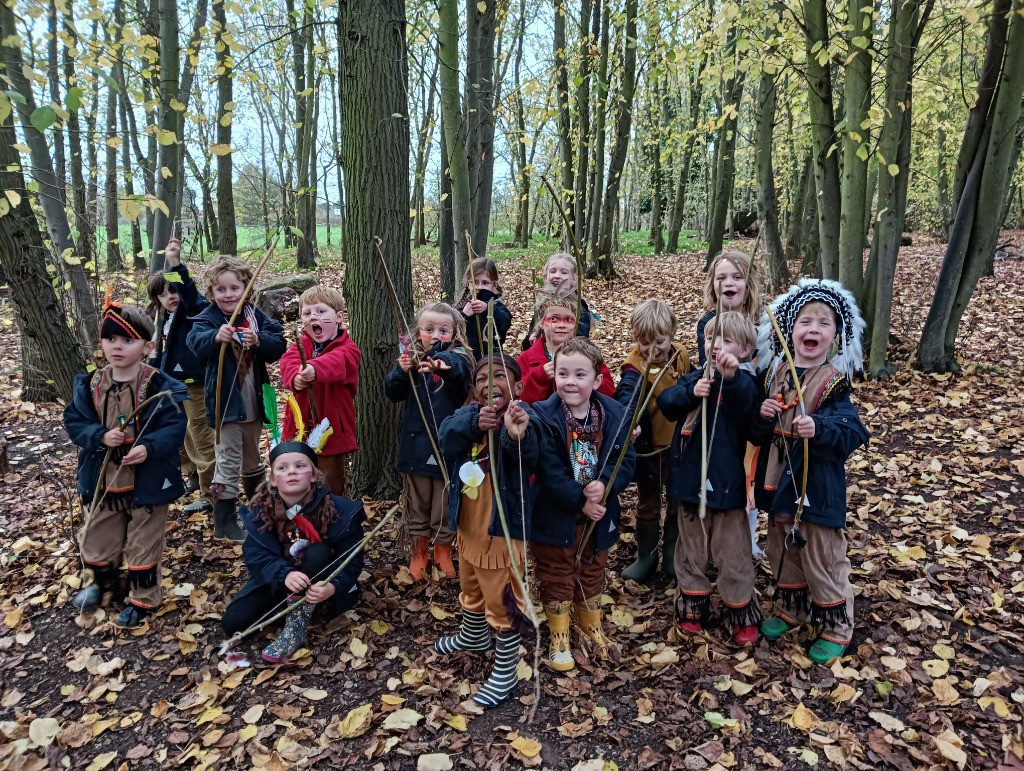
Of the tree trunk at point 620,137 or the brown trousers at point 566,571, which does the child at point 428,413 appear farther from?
the tree trunk at point 620,137

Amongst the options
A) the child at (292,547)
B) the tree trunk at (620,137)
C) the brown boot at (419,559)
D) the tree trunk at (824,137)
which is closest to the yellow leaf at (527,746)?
the child at (292,547)

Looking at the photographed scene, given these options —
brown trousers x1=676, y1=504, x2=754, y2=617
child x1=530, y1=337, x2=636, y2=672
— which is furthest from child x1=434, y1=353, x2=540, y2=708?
brown trousers x1=676, y1=504, x2=754, y2=617

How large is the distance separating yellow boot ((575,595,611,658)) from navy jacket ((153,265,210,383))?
3.39m

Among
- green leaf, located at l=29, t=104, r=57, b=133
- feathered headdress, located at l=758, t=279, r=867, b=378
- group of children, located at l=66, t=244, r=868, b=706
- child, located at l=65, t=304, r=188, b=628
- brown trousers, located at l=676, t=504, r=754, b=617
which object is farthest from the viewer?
child, located at l=65, t=304, r=188, b=628

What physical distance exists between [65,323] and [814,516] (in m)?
6.61

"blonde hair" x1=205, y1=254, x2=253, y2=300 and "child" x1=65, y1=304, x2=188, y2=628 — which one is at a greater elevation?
"blonde hair" x1=205, y1=254, x2=253, y2=300

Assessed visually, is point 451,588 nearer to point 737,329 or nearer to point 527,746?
point 527,746

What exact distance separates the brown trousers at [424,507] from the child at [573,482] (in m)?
0.94

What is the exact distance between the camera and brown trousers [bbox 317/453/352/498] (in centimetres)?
438

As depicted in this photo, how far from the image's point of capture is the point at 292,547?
3523 millimetres

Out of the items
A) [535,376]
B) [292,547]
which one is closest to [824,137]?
[535,376]

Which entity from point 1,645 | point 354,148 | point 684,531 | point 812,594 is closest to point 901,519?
point 812,594

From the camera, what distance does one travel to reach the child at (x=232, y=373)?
4.32 m

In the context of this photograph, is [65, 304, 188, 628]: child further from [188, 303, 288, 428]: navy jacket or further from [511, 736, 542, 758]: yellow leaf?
[511, 736, 542, 758]: yellow leaf
